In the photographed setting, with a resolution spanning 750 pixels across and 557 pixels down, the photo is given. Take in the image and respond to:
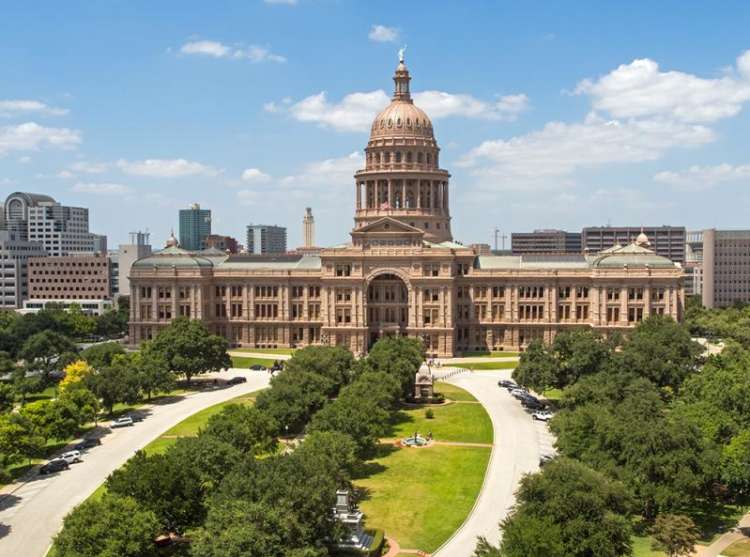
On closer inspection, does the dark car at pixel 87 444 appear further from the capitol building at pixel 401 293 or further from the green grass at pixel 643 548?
the capitol building at pixel 401 293

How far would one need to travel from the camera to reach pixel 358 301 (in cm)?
14688

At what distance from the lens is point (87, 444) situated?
8450 centimetres

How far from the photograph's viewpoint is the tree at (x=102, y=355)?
116m

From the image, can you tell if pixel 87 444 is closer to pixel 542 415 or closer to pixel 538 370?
pixel 542 415

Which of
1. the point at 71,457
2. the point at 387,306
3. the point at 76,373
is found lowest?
the point at 71,457

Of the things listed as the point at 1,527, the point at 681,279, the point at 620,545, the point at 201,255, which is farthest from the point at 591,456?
the point at 201,255

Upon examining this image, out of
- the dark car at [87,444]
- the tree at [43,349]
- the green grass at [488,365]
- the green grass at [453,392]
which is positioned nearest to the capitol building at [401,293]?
the green grass at [488,365]

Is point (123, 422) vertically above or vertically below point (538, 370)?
below

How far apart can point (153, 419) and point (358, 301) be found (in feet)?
190

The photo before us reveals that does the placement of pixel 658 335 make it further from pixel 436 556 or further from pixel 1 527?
pixel 1 527

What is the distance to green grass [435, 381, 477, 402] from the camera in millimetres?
106875

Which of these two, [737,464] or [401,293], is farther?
[401,293]

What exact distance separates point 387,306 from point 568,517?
101 meters

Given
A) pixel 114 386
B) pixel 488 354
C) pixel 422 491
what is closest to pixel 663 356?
pixel 422 491
